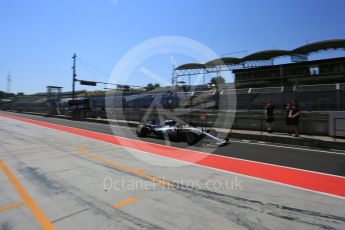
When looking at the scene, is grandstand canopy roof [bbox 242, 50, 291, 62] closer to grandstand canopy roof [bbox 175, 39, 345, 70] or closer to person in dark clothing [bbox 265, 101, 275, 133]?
grandstand canopy roof [bbox 175, 39, 345, 70]

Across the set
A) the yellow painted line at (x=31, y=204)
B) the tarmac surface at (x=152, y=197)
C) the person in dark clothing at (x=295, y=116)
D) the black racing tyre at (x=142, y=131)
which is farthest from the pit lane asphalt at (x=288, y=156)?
the yellow painted line at (x=31, y=204)

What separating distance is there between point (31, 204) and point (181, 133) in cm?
881

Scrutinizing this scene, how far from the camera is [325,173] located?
839cm

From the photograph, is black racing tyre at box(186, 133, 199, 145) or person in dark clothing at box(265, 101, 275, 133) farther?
person in dark clothing at box(265, 101, 275, 133)

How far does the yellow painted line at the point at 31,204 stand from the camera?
493 centimetres

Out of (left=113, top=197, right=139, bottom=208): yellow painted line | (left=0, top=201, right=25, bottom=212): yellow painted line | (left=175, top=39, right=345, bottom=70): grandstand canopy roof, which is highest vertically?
(left=175, top=39, right=345, bottom=70): grandstand canopy roof

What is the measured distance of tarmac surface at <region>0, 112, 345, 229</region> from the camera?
4.94 metres

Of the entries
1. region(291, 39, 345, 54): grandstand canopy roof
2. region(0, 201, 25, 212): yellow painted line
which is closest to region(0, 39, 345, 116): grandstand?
region(291, 39, 345, 54): grandstand canopy roof

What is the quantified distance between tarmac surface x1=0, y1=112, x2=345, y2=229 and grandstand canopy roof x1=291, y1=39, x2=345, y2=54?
145ft

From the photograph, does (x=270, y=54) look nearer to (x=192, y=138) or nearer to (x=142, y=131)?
(x=142, y=131)

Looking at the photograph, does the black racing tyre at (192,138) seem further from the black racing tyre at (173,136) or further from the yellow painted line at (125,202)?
the yellow painted line at (125,202)

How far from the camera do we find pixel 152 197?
620 cm

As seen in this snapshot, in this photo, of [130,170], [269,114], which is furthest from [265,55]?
[130,170]

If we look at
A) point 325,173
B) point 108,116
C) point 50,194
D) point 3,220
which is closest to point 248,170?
point 325,173
